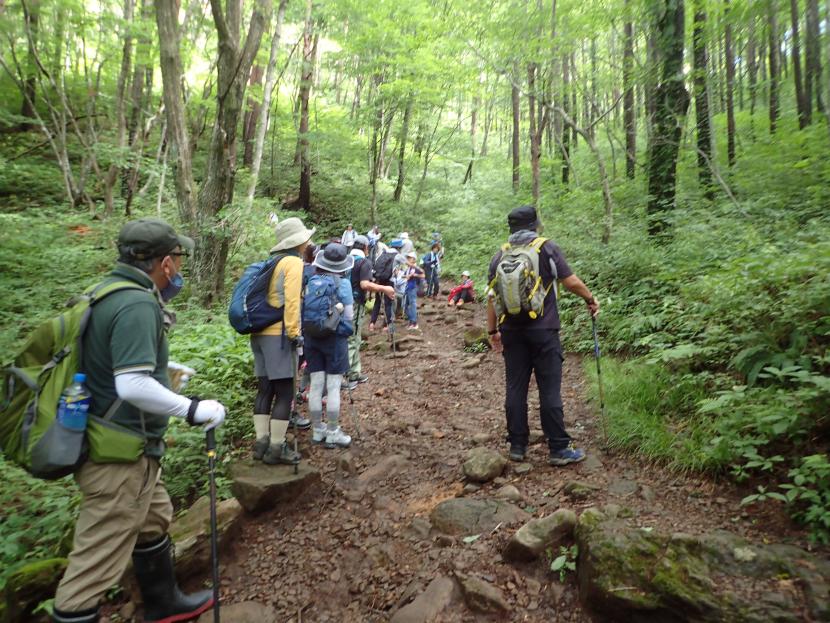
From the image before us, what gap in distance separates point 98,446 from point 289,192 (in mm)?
19772

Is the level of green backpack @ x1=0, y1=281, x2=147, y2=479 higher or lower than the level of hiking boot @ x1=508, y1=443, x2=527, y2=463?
higher

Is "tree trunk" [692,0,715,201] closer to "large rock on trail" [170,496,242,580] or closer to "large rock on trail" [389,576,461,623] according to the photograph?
"large rock on trail" [389,576,461,623]

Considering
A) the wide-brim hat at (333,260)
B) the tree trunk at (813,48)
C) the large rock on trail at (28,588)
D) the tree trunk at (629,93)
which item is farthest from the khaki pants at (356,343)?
the tree trunk at (813,48)

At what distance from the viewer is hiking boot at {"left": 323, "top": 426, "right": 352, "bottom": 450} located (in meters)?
4.98

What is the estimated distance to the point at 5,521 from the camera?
364 cm

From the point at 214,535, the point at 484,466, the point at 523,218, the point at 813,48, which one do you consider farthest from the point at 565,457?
the point at 813,48

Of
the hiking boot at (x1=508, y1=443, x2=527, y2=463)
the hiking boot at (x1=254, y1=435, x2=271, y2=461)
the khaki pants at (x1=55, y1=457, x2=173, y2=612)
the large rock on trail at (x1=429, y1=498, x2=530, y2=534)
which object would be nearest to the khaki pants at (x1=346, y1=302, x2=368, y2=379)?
the hiking boot at (x1=254, y1=435, x2=271, y2=461)

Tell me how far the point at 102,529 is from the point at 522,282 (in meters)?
3.12

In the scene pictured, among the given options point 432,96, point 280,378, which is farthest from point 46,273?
point 432,96

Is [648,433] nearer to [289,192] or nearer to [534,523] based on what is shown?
[534,523]

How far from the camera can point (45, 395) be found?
214cm

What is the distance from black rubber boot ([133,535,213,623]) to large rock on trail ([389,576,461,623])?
4.14ft

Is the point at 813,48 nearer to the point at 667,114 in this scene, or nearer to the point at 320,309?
the point at 667,114

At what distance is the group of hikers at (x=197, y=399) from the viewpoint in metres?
2.21
